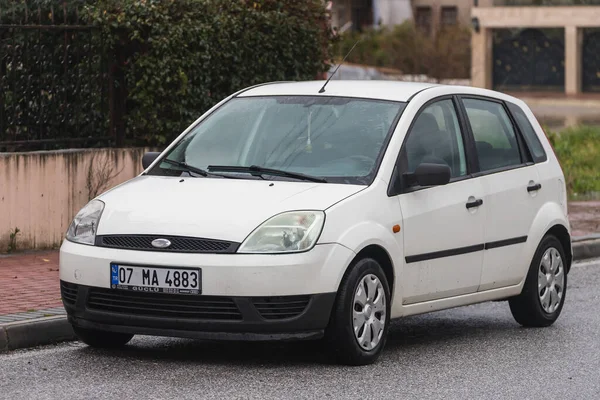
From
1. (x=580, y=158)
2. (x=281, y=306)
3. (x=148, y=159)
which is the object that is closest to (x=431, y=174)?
(x=281, y=306)

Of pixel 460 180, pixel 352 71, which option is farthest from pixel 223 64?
pixel 352 71

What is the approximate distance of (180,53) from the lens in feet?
44.0

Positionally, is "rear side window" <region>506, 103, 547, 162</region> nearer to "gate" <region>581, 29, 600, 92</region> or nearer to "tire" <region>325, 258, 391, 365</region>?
"tire" <region>325, 258, 391, 365</region>

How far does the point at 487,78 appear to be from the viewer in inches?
2181

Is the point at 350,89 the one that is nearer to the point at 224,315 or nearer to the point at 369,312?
the point at 369,312

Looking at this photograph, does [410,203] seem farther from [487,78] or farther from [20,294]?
[487,78]

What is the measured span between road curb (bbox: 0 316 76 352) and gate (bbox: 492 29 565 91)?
46532 mm

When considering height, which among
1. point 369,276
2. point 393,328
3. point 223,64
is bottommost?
point 393,328

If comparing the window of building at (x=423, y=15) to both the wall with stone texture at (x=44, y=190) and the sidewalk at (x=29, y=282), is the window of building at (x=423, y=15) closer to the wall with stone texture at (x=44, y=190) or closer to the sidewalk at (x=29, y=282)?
the wall with stone texture at (x=44, y=190)

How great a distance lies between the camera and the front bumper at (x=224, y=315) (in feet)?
23.9

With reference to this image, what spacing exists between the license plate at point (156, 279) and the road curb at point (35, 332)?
108cm

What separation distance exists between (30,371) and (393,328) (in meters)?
2.85

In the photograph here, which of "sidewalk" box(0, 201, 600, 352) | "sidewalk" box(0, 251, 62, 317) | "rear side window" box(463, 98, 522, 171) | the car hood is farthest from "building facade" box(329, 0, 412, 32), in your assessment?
the car hood

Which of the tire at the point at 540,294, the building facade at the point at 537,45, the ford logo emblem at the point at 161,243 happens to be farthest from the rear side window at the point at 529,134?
the building facade at the point at 537,45
